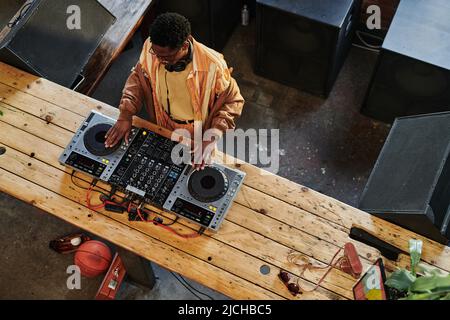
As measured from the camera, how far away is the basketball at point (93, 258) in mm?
3223

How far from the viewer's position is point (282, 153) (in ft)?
12.0

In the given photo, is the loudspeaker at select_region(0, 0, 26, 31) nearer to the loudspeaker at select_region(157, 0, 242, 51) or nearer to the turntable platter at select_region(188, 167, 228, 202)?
the loudspeaker at select_region(157, 0, 242, 51)

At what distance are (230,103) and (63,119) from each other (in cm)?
91

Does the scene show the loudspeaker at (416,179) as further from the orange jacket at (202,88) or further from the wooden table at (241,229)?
the orange jacket at (202,88)

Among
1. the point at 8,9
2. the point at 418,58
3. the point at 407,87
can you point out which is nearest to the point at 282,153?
the point at 407,87

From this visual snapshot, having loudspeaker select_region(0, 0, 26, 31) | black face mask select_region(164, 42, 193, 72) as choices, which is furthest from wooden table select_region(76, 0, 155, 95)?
black face mask select_region(164, 42, 193, 72)

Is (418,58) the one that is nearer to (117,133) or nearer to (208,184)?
Result: (208,184)

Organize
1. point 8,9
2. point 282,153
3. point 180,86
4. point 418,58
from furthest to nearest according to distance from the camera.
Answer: point 8,9, point 282,153, point 418,58, point 180,86

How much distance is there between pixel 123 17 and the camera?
334cm

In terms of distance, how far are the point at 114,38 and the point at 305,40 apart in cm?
125

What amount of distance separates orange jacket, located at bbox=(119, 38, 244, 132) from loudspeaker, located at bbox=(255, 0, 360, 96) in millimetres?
1158

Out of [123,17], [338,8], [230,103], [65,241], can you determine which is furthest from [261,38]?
[65,241]

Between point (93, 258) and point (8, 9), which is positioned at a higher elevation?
point (8, 9)

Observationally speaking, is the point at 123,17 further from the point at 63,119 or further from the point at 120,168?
the point at 120,168
